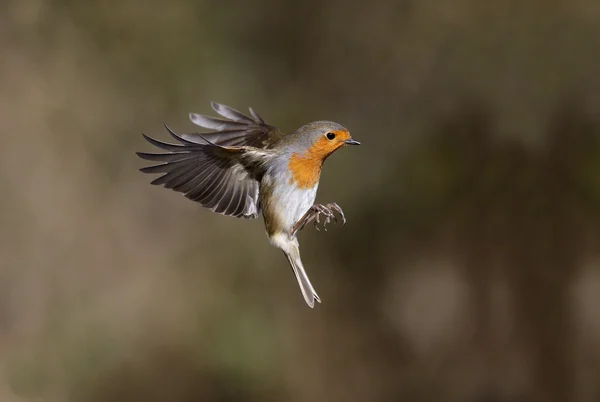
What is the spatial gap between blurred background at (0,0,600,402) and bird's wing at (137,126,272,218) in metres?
2.52

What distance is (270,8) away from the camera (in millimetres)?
4703

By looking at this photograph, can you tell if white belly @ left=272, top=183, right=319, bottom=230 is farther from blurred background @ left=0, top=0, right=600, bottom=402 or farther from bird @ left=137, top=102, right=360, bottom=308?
blurred background @ left=0, top=0, right=600, bottom=402

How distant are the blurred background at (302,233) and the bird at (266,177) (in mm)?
2539

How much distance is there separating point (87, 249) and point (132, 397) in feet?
3.47

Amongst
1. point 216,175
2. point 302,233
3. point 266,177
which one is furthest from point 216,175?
point 302,233

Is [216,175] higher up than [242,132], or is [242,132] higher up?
[242,132]

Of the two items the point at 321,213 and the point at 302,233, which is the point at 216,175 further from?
the point at 302,233

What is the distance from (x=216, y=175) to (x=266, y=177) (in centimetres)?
13

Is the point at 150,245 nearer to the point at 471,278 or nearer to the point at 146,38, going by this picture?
the point at 146,38

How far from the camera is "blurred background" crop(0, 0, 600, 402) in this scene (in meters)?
4.44

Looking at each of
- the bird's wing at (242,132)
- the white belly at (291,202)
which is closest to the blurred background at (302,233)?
the bird's wing at (242,132)

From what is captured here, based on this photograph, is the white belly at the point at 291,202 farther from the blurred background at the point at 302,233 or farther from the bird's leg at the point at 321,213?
the blurred background at the point at 302,233

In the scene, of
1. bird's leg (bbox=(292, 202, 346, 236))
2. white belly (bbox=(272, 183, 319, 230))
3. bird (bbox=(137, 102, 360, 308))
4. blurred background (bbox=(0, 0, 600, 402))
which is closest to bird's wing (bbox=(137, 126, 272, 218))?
bird (bbox=(137, 102, 360, 308))

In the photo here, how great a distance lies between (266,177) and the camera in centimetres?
184
